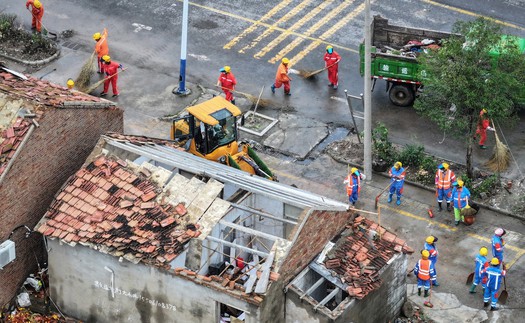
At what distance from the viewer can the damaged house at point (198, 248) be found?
24234mm

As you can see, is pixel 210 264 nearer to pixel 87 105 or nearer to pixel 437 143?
pixel 87 105

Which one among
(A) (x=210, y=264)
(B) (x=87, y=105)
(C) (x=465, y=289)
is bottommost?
(C) (x=465, y=289)

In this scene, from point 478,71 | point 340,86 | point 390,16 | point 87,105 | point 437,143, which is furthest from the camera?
point 390,16

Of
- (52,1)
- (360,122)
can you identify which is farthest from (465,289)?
(52,1)

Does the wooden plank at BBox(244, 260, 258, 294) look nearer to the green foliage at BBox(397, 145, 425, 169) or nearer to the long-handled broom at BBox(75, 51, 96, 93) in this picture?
the green foliage at BBox(397, 145, 425, 169)

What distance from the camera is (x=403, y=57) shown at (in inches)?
1328

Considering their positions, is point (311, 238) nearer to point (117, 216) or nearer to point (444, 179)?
point (117, 216)

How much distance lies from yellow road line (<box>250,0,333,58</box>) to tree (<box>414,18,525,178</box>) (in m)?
7.85

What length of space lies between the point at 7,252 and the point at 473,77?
475 inches

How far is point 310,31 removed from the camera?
38438 mm

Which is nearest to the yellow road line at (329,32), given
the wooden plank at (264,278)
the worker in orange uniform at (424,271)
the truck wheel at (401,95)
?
the truck wheel at (401,95)

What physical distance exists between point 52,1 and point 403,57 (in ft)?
42.8

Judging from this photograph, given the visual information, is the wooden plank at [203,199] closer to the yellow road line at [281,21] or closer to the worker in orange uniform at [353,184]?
the worker in orange uniform at [353,184]

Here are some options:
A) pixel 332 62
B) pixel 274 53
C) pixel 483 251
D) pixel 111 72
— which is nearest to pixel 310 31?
pixel 274 53
